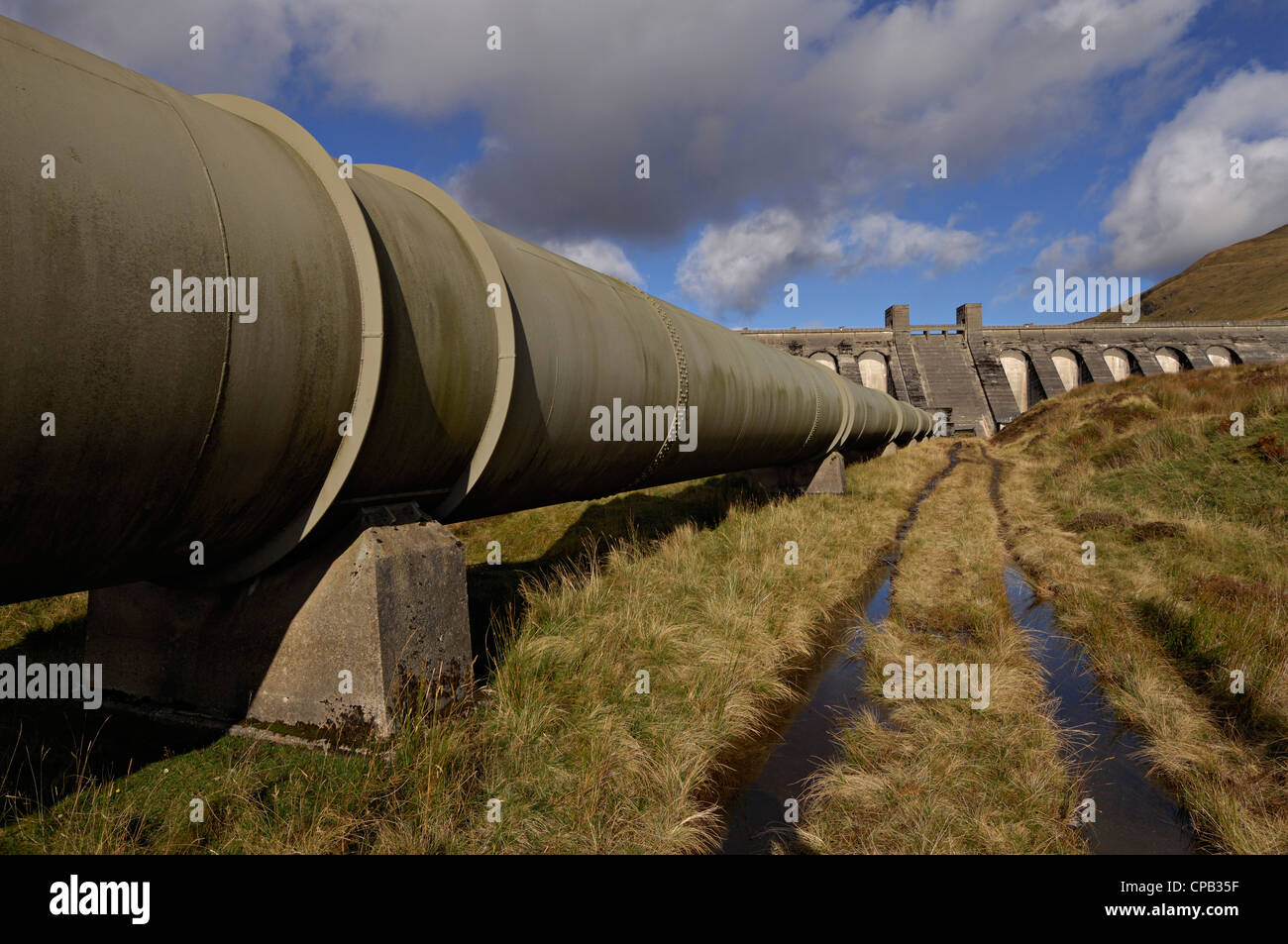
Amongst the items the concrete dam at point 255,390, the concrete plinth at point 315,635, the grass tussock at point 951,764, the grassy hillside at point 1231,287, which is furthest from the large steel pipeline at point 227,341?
the grassy hillside at point 1231,287

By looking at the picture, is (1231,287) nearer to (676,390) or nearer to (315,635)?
(676,390)

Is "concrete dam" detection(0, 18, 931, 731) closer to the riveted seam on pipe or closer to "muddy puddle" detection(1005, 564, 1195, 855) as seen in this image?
the riveted seam on pipe

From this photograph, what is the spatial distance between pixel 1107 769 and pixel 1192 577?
3772 mm

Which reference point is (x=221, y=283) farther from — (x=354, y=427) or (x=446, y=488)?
(x=446, y=488)

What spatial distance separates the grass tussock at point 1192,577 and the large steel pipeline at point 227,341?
359cm

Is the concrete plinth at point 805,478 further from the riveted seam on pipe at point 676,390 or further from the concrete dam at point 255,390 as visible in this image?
the concrete dam at point 255,390

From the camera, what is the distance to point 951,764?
289cm

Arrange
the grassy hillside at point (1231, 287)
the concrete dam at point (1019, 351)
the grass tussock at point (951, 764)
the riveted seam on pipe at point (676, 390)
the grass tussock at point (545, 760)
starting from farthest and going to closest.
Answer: the grassy hillside at point (1231, 287)
the concrete dam at point (1019, 351)
the riveted seam on pipe at point (676, 390)
the grass tussock at point (951, 764)
the grass tussock at point (545, 760)

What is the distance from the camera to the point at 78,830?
2.03 m

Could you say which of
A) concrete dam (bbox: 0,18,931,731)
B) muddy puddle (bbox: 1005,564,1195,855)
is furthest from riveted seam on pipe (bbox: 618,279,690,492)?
muddy puddle (bbox: 1005,564,1195,855)

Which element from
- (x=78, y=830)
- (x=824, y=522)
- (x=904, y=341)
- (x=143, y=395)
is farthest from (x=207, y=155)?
(x=904, y=341)

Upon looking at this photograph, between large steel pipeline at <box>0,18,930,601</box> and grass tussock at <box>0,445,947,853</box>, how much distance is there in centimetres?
81

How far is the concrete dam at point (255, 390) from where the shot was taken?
5.68 ft
